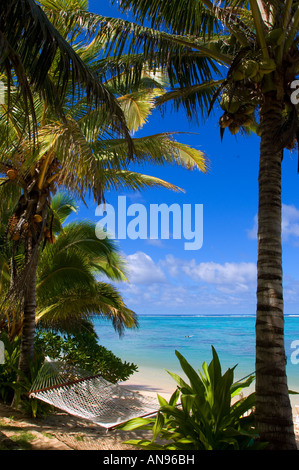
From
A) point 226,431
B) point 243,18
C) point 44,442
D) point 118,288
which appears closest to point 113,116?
point 243,18

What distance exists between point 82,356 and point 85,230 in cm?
265

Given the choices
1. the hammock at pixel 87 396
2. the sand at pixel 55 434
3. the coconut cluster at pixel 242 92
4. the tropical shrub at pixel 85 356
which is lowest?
the sand at pixel 55 434

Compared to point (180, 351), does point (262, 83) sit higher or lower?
higher

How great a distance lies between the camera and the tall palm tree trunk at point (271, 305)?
3564mm

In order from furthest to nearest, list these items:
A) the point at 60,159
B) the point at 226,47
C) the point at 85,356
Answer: the point at 85,356 → the point at 226,47 → the point at 60,159

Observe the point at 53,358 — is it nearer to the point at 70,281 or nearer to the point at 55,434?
the point at 70,281

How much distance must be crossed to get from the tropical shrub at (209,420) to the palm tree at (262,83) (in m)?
0.25

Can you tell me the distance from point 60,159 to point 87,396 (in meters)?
3.19

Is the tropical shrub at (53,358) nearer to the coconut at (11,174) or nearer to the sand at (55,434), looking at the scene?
the sand at (55,434)

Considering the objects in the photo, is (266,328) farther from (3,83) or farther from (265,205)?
(3,83)

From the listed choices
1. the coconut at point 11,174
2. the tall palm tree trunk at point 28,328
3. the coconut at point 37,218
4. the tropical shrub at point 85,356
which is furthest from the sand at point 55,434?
the coconut at point 11,174

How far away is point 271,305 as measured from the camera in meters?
3.76

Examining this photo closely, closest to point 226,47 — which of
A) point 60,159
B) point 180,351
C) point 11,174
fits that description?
point 60,159

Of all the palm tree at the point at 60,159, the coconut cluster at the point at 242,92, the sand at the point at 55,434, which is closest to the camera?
the coconut cluster at the point at 242,92
